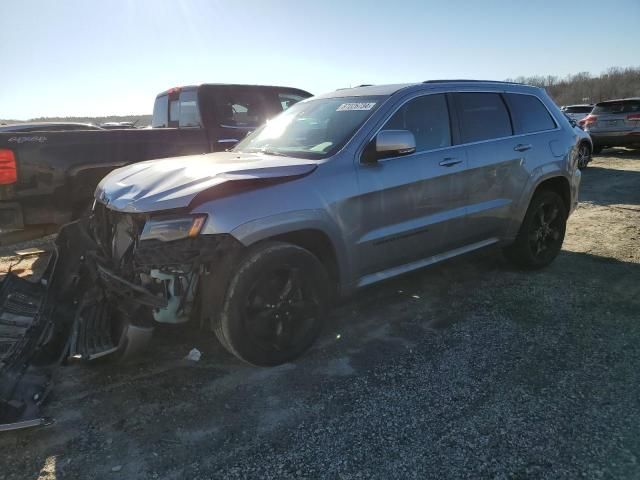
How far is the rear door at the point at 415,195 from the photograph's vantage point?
12.0 feet

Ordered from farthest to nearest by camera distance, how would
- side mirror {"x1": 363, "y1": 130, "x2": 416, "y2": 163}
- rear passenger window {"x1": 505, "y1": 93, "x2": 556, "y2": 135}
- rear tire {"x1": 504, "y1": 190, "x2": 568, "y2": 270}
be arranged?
rear tire {"x1": 504, "y1": 190, "x2": 568, "y2": 270} < rear passenger window {"x1": 505, "y1": 93, "x2": 556, "y2": 135} < side mirror {"x1": 363, "y1": 130, "x2": 416, "y2": 163}

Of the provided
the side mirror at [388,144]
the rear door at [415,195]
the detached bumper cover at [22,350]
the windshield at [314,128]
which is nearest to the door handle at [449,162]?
the rear door at [415,195]

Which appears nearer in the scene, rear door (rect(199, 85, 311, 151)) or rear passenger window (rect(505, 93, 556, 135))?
rear passenger window (rect(505, 93, 556, 135))

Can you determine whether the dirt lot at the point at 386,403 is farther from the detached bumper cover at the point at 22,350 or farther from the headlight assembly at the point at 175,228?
the headlight assembly at the point at 175,228

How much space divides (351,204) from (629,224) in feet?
18.5

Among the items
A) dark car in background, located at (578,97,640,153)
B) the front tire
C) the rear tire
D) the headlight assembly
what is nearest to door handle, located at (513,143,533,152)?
the rear tire

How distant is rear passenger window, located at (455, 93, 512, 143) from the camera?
442 cm

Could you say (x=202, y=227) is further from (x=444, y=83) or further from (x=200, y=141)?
(x=200, y=141)

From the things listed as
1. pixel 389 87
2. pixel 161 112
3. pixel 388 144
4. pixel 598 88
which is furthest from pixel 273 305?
pixel 598 88

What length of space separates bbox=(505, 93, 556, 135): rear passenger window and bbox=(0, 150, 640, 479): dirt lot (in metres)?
1.73

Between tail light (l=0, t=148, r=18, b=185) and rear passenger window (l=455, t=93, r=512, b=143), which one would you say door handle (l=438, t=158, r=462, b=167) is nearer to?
rear passenger window (l=455, t=93, r=512, b=143)

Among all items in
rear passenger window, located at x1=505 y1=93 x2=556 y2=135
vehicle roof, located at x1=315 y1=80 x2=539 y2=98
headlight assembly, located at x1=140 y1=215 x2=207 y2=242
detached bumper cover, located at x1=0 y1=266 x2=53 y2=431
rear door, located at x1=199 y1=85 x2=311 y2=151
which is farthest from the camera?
rear door, located at x1=199 y1=85 x2=311 y2=151

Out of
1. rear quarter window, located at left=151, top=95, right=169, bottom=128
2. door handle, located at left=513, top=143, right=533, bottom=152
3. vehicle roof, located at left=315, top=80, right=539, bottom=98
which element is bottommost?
door handle, located at left=513, top=143, right=533, bottom=152

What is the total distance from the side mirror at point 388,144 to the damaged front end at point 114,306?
4.19 ft
